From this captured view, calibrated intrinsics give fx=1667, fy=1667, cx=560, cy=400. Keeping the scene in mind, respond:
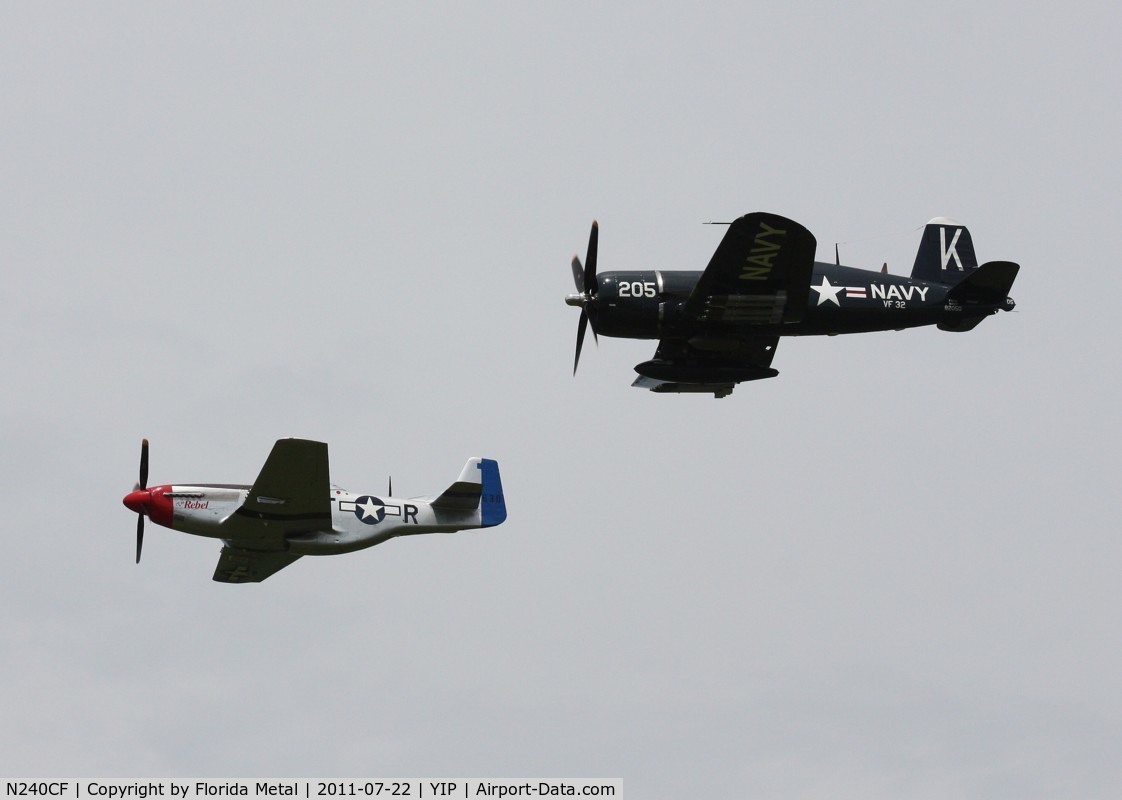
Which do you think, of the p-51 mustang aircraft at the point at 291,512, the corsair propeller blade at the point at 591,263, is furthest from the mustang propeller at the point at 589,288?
the p-51 mustang aircraft at the point at 291,512

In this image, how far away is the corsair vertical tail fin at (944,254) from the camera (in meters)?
38.6

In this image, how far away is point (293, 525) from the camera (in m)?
38.7

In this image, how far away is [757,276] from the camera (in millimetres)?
34812

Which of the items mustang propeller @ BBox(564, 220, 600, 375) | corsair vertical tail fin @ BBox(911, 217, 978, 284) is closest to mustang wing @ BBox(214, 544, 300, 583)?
mustang propeller @ BBox(564, 220, 600, 375)

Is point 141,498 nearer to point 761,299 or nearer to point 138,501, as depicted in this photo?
point 138,501

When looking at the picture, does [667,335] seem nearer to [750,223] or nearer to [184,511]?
[750,223]

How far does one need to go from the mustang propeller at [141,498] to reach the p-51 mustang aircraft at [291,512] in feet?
0.08

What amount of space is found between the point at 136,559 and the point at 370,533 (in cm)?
569

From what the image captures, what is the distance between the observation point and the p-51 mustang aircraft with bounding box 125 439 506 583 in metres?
37.4

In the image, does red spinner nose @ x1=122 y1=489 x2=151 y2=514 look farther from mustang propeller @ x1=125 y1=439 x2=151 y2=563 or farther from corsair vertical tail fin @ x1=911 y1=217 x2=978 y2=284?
corsair vertical tail fin @ x1=911 y1=217 x2=978 y2=284

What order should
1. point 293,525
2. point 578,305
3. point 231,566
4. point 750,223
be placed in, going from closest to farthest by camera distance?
point 750,223, point 578,305, point 293,525, point 231,566

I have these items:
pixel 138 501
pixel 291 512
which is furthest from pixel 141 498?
pixel 291 512

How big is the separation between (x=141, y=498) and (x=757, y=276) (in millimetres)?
15236

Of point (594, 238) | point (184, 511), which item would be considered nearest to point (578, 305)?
point (594, 238)
